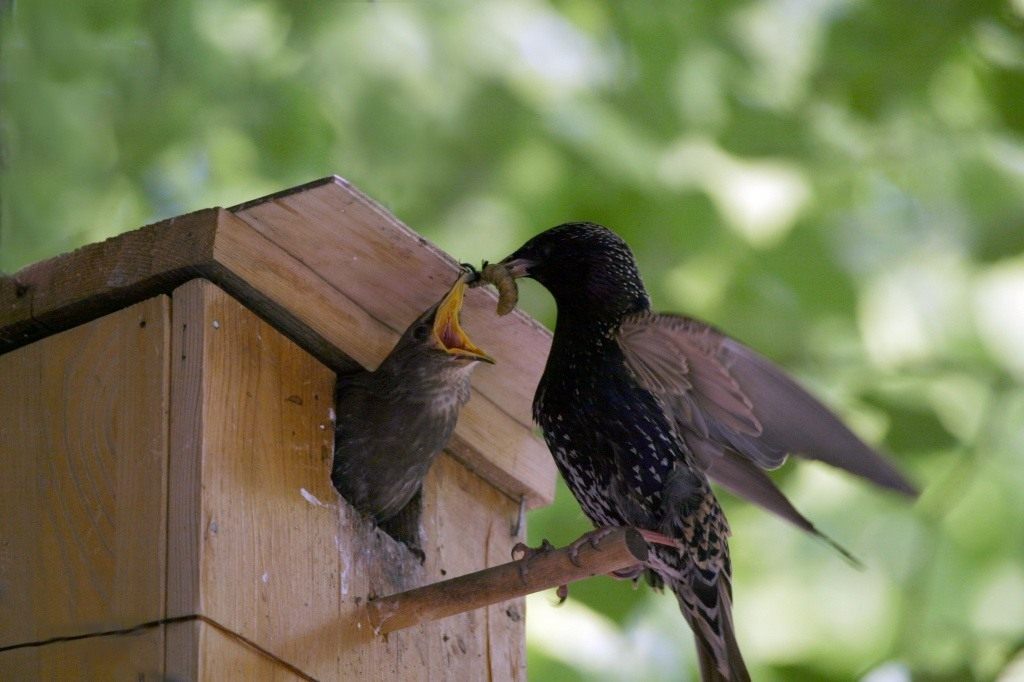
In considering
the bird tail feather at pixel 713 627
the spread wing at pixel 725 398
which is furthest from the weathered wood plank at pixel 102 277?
the bird tail feather at pixel 713 627

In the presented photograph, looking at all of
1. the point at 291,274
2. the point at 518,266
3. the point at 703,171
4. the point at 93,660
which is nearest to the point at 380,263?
the point at 291,274

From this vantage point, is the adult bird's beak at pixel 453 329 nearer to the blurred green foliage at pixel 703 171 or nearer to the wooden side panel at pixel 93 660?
the wooden side panel at pixel 93 660

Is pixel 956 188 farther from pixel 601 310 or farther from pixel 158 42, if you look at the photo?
pixel 158 42

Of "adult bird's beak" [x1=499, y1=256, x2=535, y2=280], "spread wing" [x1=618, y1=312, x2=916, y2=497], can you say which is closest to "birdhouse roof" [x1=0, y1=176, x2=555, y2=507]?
"adult bird's beak" [x1=499, y1=256, x2=535, y2=280]

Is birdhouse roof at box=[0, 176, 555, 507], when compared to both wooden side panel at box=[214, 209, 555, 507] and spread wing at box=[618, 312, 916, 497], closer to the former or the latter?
wooden side panel at box=[214, 209, 555, 507]

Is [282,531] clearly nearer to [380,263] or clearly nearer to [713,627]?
[380,263]

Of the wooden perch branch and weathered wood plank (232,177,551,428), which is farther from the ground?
weathered wood plank (232,177,551,428)

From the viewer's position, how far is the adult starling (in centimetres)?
267

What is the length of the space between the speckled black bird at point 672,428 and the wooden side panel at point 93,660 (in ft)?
3.24

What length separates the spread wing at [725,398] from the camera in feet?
9.09

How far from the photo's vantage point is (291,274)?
2568 millimetres

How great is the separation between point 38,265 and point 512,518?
42.7 inches

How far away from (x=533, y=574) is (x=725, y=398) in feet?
2.48

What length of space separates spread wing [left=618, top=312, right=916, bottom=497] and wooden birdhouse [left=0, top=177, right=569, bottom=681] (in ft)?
1.17
